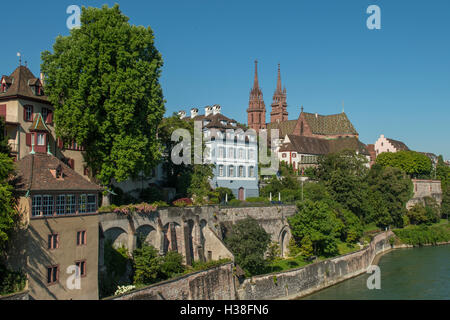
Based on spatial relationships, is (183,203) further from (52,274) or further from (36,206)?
(36,206)

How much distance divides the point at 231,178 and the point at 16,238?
37.7 m

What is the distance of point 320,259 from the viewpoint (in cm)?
4656

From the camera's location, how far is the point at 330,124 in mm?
109562

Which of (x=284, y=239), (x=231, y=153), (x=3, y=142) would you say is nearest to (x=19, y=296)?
(x=3, y=142)

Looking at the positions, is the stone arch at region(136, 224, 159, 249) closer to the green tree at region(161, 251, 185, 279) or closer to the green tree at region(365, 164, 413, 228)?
the green tree at region(161, 251, 185, 279)

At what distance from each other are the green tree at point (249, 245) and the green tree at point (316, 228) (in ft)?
30.7

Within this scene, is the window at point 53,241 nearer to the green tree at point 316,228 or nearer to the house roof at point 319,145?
the green tree at point 316,228

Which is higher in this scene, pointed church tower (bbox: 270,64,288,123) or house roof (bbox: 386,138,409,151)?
pointed church tower (bbox: 270,64,288,123)

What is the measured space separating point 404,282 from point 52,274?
113ft

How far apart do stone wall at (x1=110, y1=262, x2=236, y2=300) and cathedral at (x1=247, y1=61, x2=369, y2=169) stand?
50.3 m

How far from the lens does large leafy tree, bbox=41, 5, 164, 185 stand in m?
32.6

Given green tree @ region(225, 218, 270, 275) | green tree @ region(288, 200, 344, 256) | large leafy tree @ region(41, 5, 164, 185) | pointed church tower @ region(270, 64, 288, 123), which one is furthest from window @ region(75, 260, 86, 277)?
pointed church tower @ region(270, 64, 288, 123)
